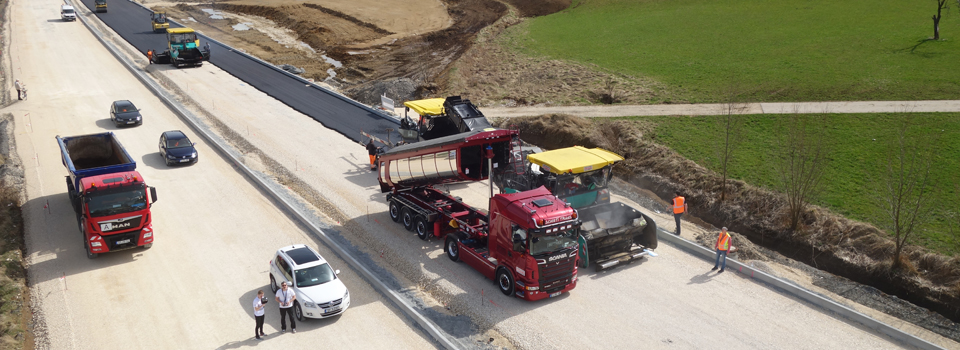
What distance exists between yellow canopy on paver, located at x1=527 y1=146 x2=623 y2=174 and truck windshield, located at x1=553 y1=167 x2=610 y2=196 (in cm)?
35

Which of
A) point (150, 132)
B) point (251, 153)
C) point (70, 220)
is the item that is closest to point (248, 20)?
point (150, 132)

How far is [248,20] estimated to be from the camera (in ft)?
252

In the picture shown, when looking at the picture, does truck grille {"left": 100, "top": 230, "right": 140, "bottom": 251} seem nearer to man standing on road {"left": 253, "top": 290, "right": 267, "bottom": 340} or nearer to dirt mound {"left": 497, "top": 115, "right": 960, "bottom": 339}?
man standing on road {"left": 253, "top": 290, "right": 267, "bottom": 340}

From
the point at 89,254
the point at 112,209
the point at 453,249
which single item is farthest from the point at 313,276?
the point at 89,254

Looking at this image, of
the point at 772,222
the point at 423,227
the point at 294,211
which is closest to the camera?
the point at 423,227

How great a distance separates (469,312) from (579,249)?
4.10 m

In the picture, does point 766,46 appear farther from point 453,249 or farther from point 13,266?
point 13,266

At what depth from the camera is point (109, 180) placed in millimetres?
21297

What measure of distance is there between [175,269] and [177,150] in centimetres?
1153

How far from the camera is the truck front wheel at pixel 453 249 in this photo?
2128 centimetres

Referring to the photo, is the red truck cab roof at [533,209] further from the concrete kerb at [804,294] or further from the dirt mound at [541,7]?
the dirt mound at [541,7]

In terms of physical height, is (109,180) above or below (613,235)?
above

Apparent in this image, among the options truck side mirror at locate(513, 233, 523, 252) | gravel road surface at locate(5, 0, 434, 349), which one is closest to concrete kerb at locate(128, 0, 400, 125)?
gravel road surface at locate(5, 0, 434, 349)

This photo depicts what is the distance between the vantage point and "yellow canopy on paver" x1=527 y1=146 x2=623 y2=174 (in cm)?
2198
